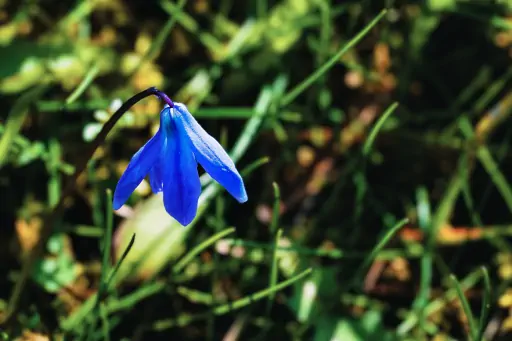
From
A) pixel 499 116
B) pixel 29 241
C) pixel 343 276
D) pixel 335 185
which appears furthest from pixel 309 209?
pixel 29 241

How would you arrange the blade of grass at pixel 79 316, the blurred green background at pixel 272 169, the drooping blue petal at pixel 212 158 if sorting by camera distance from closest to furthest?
the drooping blue petal at pixel 212 158 < the blade of grass at pixel 79 316 < the blurred green background at pixel 272 169

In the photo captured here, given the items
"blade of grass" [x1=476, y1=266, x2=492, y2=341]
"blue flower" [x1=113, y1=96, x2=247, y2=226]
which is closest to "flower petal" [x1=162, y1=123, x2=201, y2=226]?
"blue flower" [x1=113, y1=96, x2=247, y2=226]

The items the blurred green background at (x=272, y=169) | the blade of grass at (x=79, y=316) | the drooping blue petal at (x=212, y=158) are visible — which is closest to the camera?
the drooping blue petal at (x=212, y=158)

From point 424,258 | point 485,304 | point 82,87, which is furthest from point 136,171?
point 424,258

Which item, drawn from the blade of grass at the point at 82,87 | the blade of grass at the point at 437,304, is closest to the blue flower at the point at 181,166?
the blade of grass at the point at 82,87

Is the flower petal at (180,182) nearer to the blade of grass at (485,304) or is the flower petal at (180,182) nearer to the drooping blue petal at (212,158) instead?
the drooping blue petal at (212,158)

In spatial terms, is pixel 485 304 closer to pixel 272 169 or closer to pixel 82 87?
pixel 272 169
